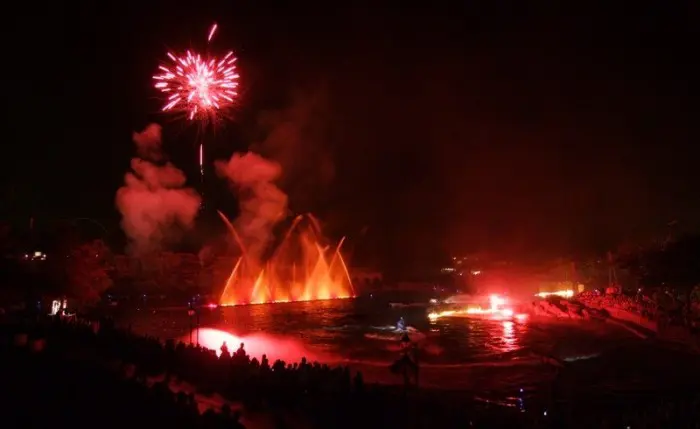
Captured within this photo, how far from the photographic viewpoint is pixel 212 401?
14.9 meters

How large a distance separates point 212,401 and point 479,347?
59.7 ft

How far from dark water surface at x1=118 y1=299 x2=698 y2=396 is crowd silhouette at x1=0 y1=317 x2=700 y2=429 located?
3.67m

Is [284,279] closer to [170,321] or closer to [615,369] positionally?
[170,321]

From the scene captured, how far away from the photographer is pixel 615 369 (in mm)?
21969

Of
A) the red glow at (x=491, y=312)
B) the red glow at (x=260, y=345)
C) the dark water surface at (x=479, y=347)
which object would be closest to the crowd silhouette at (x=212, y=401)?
the dark water surface at (x=479, y=347)

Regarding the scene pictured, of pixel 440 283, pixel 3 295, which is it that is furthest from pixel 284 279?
pixel 3 295

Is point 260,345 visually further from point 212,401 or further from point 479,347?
point 212,401

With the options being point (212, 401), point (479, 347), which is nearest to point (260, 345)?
point (479, 347)

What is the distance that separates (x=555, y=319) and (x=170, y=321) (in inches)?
1096

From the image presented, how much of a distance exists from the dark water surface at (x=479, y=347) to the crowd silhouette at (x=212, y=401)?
3672 mm

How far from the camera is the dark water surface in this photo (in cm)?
2112

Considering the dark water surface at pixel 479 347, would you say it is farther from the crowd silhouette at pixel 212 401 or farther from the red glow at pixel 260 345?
the crowd silhouette at pixel 212 401

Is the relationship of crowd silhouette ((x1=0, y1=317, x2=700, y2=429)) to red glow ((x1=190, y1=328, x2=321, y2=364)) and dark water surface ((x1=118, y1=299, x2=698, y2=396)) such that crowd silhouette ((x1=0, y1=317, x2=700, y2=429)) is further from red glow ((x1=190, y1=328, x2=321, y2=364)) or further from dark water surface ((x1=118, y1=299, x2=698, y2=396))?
red glow ((x1=190, y1=328, x2=321, y2=364))

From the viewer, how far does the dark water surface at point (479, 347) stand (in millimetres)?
21125
